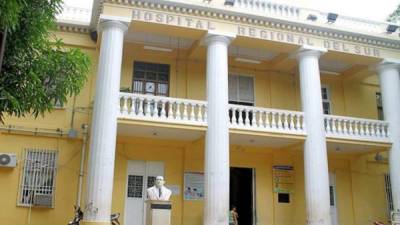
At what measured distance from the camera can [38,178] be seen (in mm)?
13016

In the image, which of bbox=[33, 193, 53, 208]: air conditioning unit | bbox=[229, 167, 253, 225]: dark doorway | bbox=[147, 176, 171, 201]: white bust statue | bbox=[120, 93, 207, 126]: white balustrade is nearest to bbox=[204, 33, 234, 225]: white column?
bbox=[120, 93, 207, 126]: white balustrade

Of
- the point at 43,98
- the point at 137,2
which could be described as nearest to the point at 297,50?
the point at 137,2

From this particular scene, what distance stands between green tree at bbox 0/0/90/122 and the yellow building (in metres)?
5.06

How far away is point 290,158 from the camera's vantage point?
1550cm

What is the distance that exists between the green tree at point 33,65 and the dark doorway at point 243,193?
9780 millimetres

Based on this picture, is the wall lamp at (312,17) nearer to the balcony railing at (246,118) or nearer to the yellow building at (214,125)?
the yellow building at (214,125)

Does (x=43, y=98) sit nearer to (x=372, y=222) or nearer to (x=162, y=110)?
(x=162, y=110)

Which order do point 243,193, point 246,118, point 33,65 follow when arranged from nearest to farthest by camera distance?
point 33,65
point 246,118
point 243,193

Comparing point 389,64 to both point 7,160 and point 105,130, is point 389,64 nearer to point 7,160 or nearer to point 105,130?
point 105,130

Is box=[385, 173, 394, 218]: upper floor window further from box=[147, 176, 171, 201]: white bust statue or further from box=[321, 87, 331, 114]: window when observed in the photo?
box=[147, 176, 171, 201]: white bust statue

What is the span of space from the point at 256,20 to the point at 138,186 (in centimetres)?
604

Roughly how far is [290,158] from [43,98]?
1076cm

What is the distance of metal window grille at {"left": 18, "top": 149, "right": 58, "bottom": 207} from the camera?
41.7 feet

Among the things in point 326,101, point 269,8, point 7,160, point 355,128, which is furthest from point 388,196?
point 7,160
